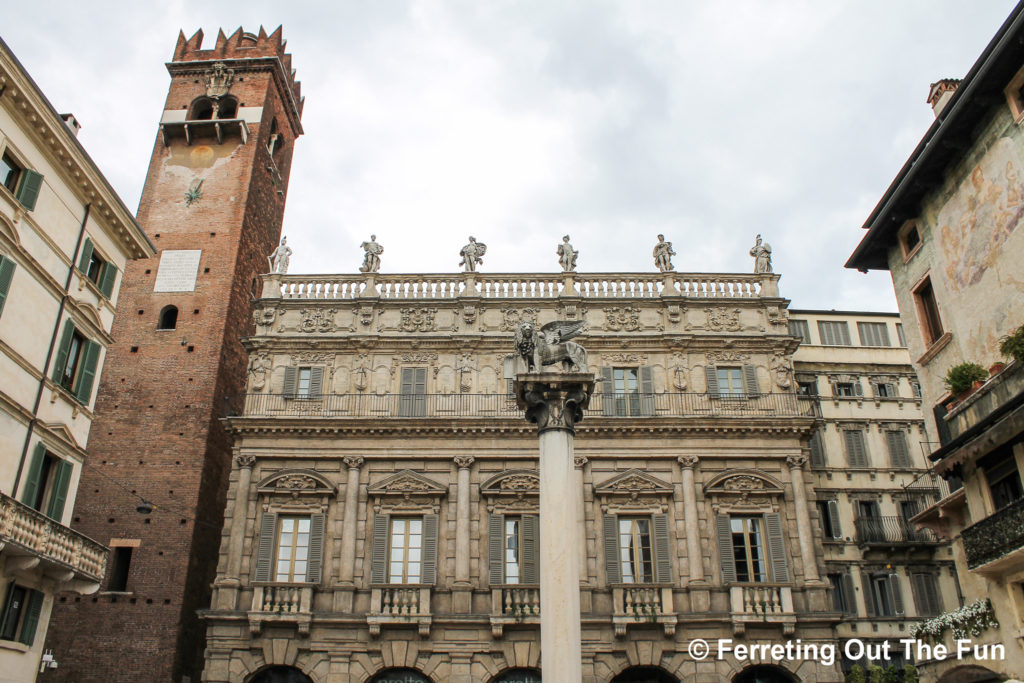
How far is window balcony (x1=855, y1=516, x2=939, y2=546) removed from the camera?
34406mm

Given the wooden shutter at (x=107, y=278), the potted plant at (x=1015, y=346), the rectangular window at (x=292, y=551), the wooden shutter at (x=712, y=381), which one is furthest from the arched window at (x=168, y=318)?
the potted plant at (x=1015, y=346)

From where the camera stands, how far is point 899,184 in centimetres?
2517

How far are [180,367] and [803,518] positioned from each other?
961 inches

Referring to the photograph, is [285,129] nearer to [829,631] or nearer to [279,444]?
[279,444]

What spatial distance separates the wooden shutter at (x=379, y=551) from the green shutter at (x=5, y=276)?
13.7 meters

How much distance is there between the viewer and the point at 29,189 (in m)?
21.7

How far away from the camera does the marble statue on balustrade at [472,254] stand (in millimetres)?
34219

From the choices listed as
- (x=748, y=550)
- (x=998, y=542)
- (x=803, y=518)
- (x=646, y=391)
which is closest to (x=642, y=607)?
(x=748, y=550)

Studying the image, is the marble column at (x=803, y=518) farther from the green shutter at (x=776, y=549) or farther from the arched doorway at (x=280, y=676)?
the arched doorway at (x=280, y=676)

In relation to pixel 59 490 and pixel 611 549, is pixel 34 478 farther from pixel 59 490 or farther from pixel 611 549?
pixel 611 549

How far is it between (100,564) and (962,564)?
2300cm

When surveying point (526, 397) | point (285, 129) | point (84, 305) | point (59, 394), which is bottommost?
point (526, 397)

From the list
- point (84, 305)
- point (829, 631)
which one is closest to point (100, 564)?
point (84, 305)

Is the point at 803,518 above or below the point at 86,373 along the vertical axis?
below
